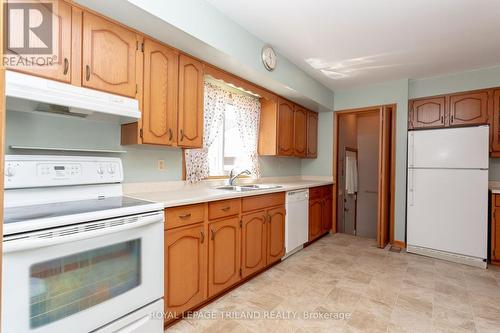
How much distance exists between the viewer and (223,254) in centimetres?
222

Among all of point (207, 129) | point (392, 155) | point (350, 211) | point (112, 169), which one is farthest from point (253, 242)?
point (350, 211)

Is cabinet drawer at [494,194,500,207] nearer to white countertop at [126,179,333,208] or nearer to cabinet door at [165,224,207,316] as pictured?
white countertop at [126,179,333,208]

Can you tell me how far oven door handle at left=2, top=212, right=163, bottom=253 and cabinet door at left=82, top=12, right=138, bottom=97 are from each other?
2.95ft

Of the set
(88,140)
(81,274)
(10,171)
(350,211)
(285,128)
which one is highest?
(285,128)

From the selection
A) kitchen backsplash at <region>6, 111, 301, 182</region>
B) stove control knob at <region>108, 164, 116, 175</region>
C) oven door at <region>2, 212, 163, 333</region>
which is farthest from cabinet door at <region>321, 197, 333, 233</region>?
stove control knob at <region>108, 164, 116, 175</region>

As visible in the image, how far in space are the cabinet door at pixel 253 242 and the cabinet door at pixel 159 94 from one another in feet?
3.44

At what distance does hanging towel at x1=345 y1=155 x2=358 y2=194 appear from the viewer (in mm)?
4859

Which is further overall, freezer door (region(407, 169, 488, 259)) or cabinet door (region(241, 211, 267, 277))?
freezer door (region(407, 169, 488, 259))

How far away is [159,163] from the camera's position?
234 centimetres

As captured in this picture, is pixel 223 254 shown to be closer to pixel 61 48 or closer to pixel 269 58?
pixel 61 48

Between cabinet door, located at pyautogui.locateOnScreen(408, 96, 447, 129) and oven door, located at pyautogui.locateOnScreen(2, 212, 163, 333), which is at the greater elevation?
cabinet door, located at pyautogui.locateOnScreen(408, 96, 447, 129)

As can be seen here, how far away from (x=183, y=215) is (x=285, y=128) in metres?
2.23

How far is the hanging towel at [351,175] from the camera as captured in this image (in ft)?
15.9

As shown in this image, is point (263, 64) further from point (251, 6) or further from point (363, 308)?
point (363, 308)
